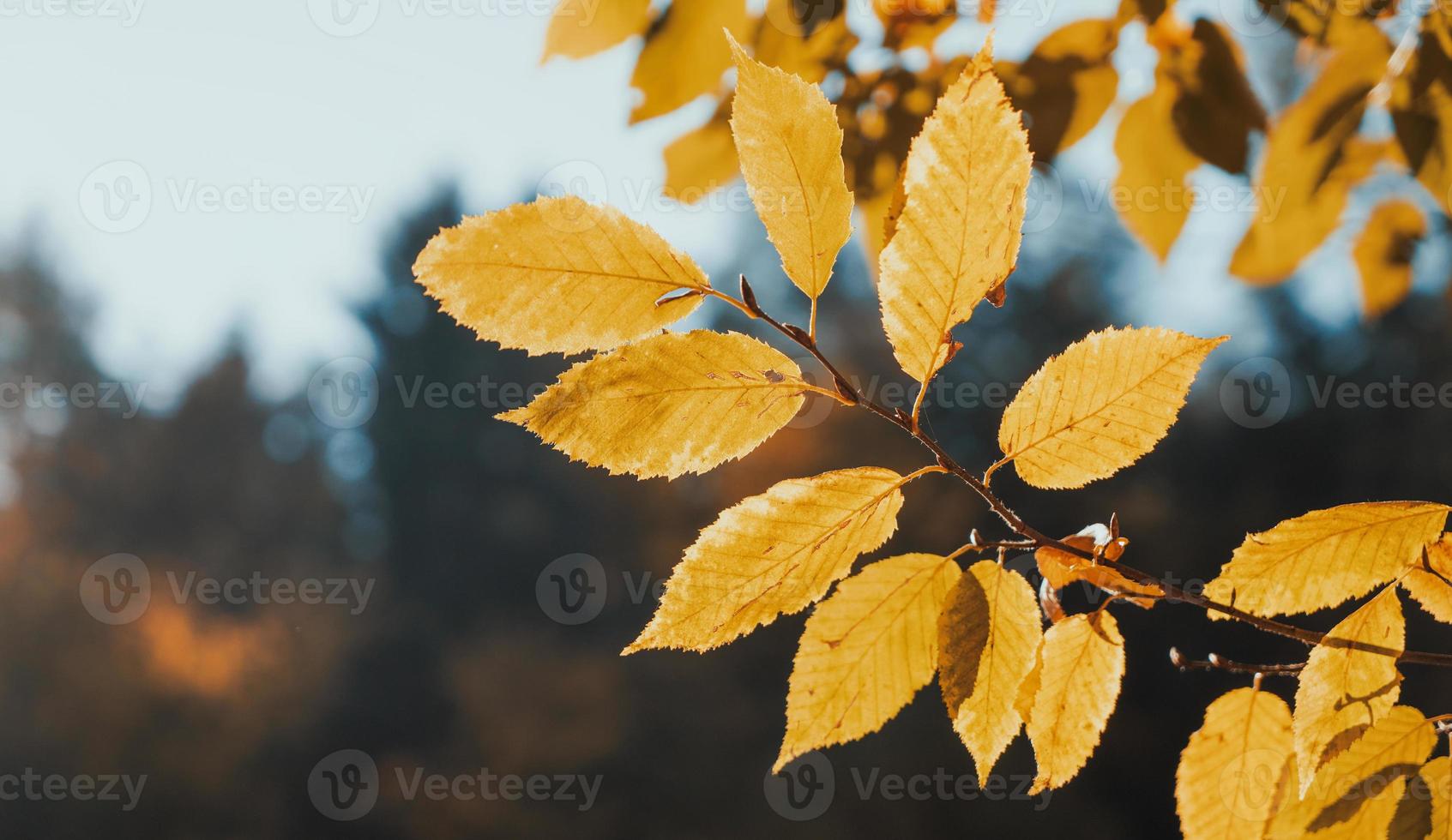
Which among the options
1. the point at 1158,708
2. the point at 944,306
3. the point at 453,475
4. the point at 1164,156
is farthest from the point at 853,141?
the point at 453,475

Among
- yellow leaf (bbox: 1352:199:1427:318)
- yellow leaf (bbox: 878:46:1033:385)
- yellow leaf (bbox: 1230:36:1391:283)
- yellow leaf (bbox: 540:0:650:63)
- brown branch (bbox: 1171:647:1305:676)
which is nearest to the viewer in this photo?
yellow leaf (bbox: 878:46:1033:385)

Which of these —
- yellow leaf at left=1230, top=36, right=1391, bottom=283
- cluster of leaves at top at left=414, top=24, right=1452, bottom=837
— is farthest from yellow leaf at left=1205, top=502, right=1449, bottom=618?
yellow leaf at left=1230, top=36, right=1391, bottom=283

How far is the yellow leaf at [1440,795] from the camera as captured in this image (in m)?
0.37

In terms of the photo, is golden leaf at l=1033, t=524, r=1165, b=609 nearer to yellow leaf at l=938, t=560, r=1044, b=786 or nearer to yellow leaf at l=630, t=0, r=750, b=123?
yellow leaf at l=938, t=560, r=1044, b=786

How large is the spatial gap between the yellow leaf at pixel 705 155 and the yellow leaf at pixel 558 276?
0.45m

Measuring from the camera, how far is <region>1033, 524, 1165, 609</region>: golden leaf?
36 cm

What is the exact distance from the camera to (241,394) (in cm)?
1497

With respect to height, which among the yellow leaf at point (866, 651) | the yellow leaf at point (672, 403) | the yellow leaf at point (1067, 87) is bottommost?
the yellow leaf at point (866, 651)

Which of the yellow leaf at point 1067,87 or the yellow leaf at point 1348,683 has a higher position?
the yellow leaf at point 1067,87

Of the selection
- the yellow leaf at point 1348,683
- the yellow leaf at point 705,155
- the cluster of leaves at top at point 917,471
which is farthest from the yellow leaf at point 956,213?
the yellow leaf at point 705,155

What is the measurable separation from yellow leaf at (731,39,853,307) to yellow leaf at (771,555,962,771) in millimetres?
139

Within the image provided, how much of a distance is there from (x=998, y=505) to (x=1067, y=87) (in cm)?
46

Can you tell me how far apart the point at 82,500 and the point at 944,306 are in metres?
16.6

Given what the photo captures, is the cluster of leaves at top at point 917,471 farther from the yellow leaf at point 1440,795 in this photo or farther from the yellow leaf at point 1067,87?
the yellow leaf at point 1067,87
